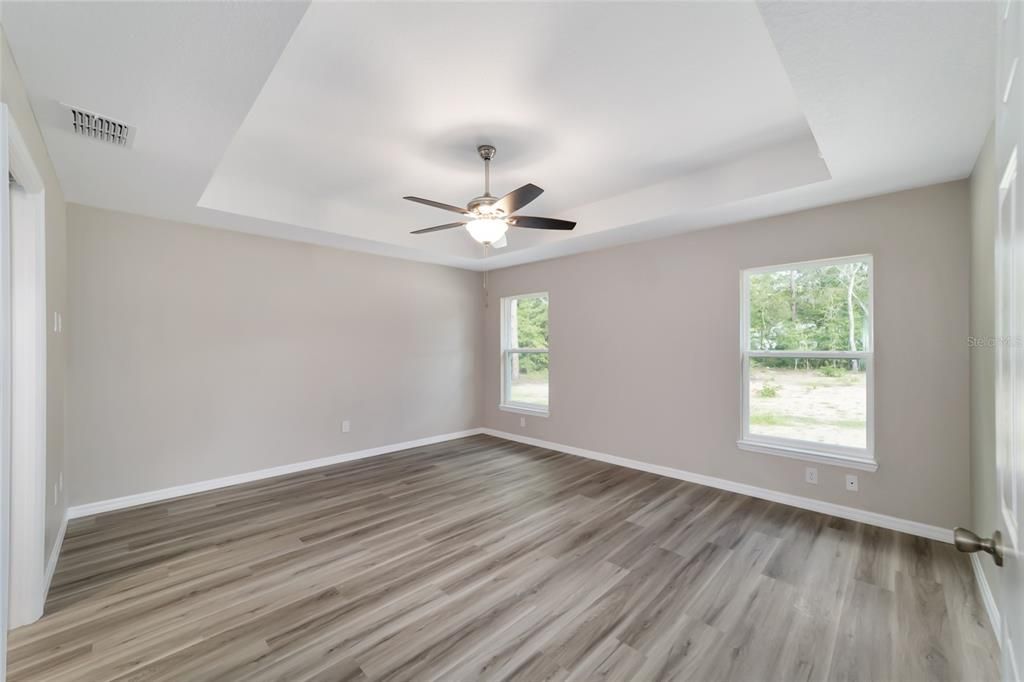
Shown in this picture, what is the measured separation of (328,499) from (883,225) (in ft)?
16.4

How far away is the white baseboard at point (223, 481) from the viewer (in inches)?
141

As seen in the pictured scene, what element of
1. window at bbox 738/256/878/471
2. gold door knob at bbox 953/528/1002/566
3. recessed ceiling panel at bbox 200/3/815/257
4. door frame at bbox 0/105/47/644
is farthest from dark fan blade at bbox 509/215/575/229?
gold door knob at bbox 953/528/1002/566

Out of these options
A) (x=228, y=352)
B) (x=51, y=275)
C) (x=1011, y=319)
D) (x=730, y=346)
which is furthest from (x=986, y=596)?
(x=228, y=352)

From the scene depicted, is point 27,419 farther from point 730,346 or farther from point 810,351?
point 810,351

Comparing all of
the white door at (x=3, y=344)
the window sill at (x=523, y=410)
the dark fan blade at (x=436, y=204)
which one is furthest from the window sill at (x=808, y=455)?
the white door at (x=3, y=344)

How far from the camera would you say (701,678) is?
180 cm

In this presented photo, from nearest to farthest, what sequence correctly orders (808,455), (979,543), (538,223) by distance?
(979,543), (538,223), (808,455)

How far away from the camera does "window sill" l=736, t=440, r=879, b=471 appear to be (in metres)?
3.32

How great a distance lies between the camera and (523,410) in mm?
6062

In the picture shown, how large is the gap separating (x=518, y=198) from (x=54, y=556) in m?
3.70

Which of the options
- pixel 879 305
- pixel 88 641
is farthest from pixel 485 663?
pixel 879 305

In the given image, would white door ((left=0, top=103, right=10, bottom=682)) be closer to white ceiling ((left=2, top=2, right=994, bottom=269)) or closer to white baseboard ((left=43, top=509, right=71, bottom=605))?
white ceiling ((left=2, top=2, right=994, bottom=269))

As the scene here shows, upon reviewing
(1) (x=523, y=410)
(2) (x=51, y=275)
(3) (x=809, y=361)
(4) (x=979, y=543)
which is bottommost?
(1) (x=523, y=410)

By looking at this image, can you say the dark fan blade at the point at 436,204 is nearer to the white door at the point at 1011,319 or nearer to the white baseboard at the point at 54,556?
the white door at the point at 1011,319
